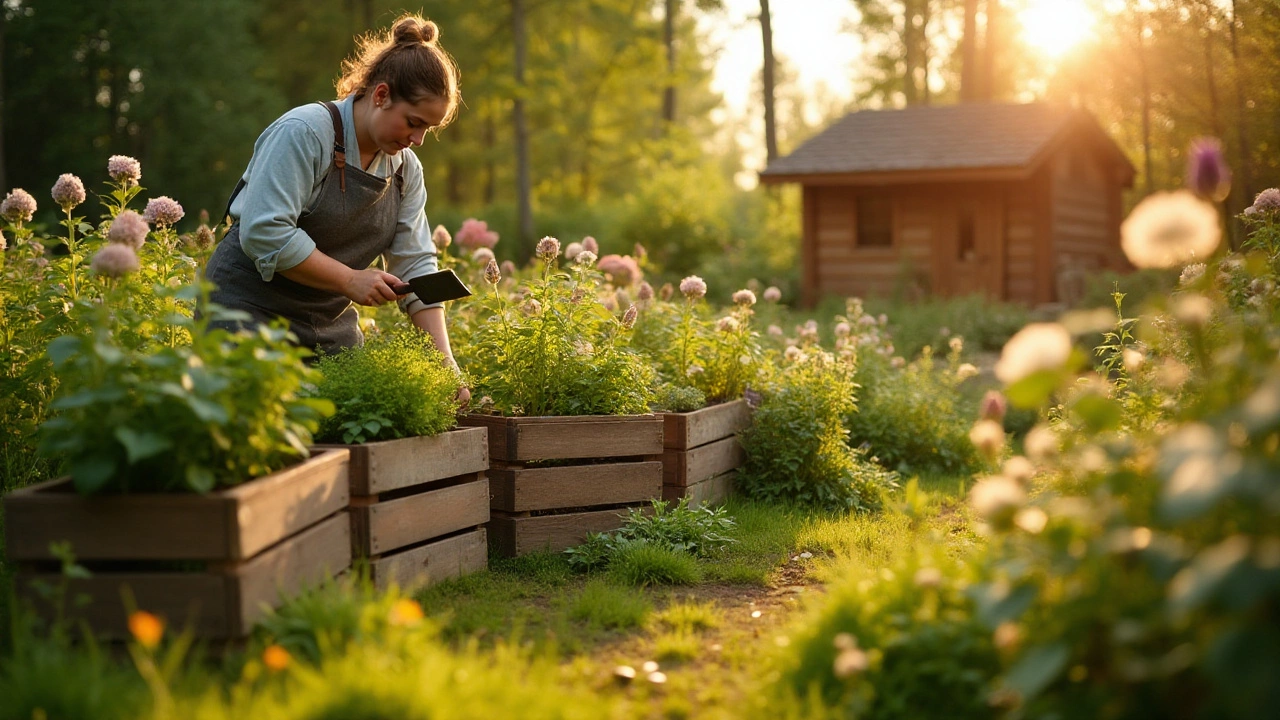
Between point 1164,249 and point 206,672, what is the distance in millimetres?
2707

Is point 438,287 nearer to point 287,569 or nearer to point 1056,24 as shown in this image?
point 287,569

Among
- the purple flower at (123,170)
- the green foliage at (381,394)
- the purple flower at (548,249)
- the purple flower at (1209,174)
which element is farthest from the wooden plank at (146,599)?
the purple flower at (1209,174)

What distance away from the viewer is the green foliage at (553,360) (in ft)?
15.1

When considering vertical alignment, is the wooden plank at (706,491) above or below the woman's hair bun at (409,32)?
below

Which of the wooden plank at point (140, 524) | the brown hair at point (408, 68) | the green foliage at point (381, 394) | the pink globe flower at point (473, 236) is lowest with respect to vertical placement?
the wooden plank at point (140, 524)

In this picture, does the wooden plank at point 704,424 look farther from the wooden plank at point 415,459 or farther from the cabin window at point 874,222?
the cabin window at point 874,222

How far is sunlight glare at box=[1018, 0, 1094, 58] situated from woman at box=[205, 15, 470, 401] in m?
14.5

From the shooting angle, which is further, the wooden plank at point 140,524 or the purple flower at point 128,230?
the purple flower at point 128,230

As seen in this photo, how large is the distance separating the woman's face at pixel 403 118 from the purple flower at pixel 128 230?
3.56ft

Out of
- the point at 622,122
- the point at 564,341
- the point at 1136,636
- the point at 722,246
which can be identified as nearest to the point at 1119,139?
the point at 722,246

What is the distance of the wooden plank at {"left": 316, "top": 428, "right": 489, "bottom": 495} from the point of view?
139 inches

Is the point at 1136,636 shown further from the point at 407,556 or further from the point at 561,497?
the point at 561,497

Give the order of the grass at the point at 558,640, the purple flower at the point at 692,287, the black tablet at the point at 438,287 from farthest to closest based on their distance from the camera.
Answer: the purple flower at the point at 692,287
the black tablet at the point at 438,287
the grass at the point at 558,640

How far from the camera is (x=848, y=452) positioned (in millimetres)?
5957
